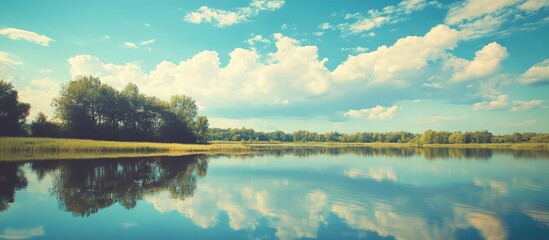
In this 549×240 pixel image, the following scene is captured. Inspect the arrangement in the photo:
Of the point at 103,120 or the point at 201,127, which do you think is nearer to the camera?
the point at 103,120

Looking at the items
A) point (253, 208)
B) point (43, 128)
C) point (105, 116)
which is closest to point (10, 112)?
point (43, 128)

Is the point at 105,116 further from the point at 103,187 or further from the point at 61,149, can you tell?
the point at 103,187

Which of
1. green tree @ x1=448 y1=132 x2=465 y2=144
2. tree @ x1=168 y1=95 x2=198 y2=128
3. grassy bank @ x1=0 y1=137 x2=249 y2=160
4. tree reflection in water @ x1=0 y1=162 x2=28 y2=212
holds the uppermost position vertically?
tree @ x1=168 y1=95 x2=198 y2=128

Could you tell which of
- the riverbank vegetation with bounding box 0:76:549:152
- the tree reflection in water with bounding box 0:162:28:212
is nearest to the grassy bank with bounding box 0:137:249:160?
the riverbank vegetation with bounding box 0:76:549:152

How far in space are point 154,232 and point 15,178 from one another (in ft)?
59.7

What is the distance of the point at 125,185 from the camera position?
23141 millimetres

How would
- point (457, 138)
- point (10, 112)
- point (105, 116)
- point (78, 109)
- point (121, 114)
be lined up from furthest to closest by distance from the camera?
point (457, 138)
point (121, 114)
point (105, 116)
point (78, 109)
point (10, 112)

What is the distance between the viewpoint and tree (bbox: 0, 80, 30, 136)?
54062 mm

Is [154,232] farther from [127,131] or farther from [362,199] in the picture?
[127,131]

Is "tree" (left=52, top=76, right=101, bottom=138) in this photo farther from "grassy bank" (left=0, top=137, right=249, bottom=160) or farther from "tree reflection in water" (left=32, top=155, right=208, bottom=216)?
"tree reflection in water" (left=32, top=155, right=208, bottom=216)

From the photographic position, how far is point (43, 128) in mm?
59875

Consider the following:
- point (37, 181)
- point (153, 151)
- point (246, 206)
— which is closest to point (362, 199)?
point (246, 206)

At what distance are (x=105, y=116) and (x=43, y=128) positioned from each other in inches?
670

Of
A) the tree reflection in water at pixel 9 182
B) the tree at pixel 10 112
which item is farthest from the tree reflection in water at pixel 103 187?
the tree at pixel 10 112
